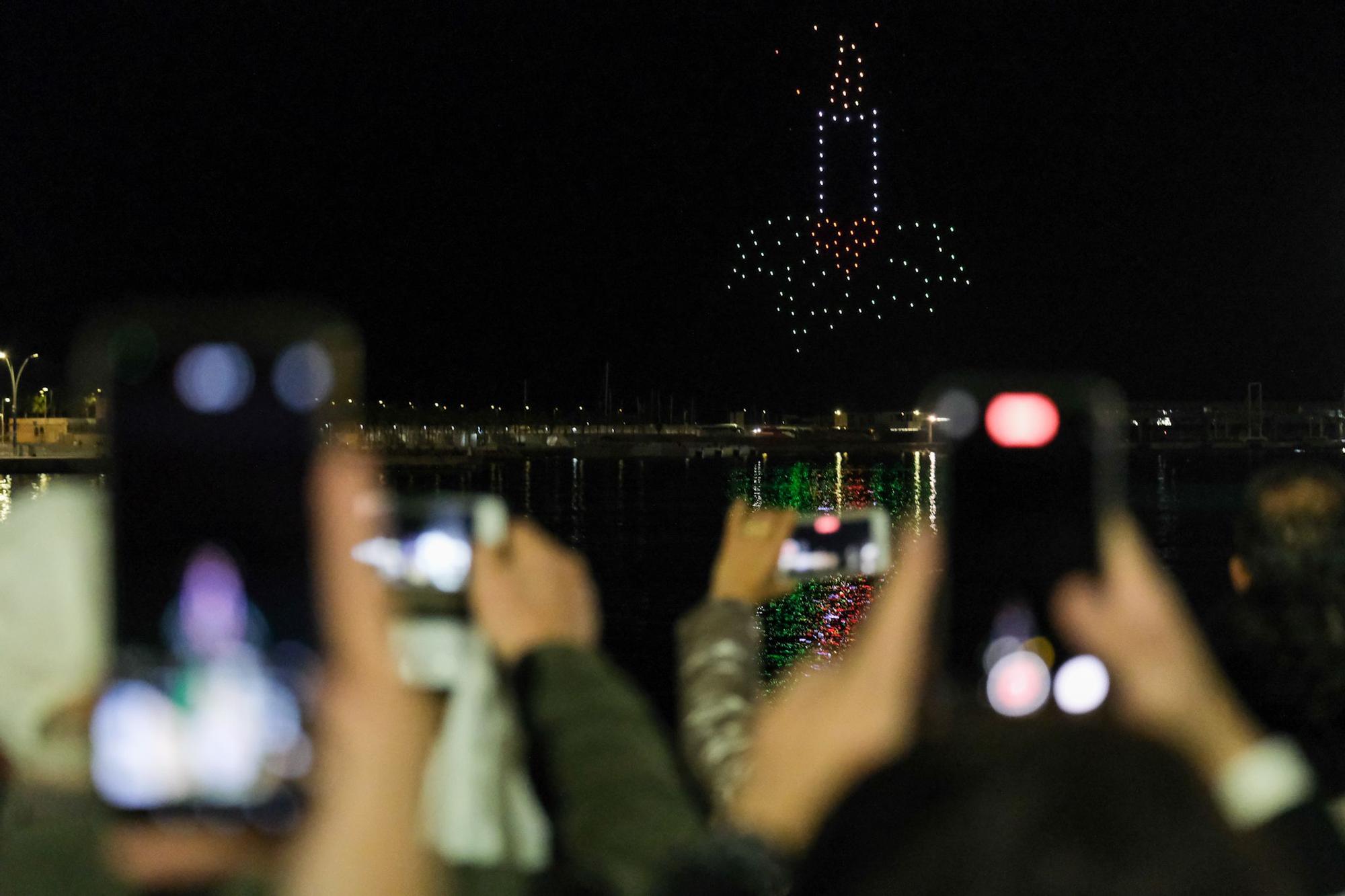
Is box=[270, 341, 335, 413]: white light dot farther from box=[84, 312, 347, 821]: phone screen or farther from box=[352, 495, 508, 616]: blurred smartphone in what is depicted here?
box=[352, 495, 508, 616]: blurred smartphone

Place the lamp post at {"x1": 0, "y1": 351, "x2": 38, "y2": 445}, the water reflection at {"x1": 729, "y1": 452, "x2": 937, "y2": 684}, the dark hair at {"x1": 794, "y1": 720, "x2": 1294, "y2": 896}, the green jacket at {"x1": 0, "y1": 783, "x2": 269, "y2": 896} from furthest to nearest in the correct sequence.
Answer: the lamp post at {"x1": 0, "y1": 351, "x2": 38, "y2": 445}, the water reflection at {"x1": 729, "y1": 452, "x2": 937, "y2": 684}, the green jacket at {"x1": 0, "y1": 783, "x2": 269, "y2": 896}, the dark hair at {"x1": 794, "y1": 720, "x2": 1294, "y2": 896}

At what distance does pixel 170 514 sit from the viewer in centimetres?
115

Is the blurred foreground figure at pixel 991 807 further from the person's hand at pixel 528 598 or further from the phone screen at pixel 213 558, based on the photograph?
the phone screen at pixel 213 558

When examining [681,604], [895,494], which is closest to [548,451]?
[895,494]

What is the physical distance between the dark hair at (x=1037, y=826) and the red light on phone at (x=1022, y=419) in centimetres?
57

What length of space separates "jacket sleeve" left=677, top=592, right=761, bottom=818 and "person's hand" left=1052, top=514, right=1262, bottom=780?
502 mm

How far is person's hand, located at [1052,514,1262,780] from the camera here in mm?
1398

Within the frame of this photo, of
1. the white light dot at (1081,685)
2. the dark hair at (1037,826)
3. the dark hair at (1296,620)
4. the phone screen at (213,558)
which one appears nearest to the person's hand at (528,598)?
the phone screen at (213,558)

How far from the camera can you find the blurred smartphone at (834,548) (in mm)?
2115

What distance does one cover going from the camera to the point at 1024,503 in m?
1.45

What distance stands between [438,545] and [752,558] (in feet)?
1.93

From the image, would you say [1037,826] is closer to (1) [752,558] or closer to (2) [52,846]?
(2) [52,846]

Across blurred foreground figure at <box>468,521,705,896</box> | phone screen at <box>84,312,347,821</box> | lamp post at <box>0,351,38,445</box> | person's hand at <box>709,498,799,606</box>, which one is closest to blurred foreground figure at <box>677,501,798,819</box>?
person's hand at <box>709,498,799,606</box>

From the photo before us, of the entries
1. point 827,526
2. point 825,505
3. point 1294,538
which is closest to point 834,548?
point 827,526
